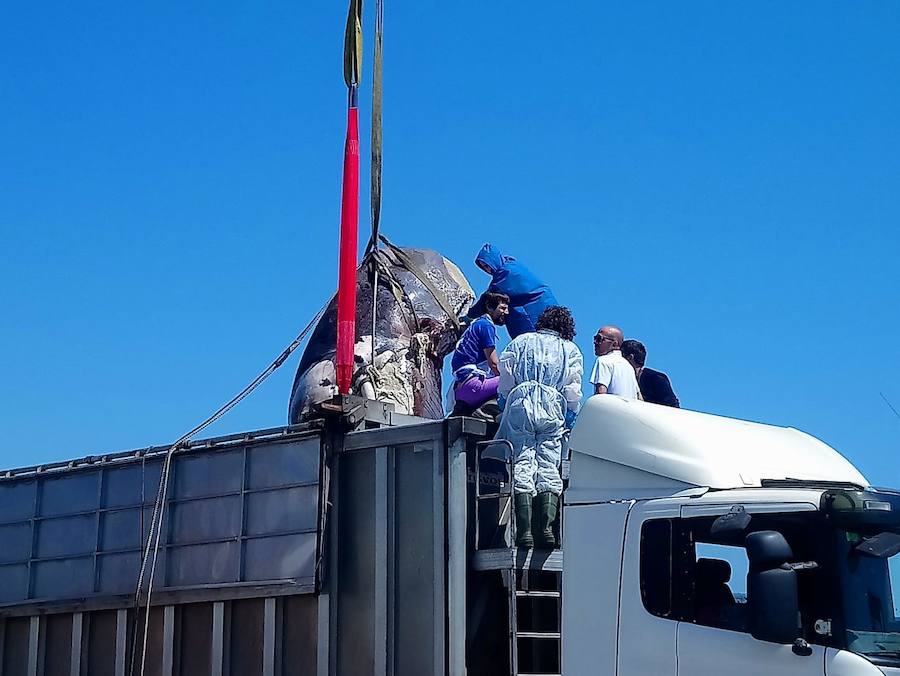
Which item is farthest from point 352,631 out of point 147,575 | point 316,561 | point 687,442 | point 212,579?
point 687,442

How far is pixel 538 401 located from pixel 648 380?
185cm

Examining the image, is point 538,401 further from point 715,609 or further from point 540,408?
point 715,609

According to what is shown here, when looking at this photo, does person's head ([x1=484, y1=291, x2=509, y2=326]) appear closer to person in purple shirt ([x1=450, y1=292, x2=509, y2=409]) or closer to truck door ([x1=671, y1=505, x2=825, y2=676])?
person in purple shirt ([x1=450, y1=292, x2=509, y2=409])

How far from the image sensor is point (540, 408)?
27.1 feet

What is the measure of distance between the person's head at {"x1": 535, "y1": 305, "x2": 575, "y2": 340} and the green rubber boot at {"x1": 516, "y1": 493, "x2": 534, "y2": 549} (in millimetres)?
1410

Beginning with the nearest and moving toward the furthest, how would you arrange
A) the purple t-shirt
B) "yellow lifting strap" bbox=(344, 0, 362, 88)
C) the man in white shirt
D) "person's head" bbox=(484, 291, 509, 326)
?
the man in white shirt
the purple t-shirt
"person's head" bbox=(484, 291, 509, 326)
"yellow lifting strap" bbox=(344, 0, 362, 88)

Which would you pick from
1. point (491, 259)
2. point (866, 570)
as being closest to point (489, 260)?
point (491, 259)

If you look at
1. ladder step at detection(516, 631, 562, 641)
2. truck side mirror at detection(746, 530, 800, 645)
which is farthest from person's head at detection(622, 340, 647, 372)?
truck side mirror at detection(746, 530, 800, 645)

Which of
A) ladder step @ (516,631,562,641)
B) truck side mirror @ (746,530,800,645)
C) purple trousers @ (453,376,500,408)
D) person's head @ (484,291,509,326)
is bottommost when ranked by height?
ladder step @ (516,631,562,641)

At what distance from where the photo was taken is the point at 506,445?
26.8 ft

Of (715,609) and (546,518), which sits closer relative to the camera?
(715,609)

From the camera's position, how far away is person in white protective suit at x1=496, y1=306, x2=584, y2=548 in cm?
788

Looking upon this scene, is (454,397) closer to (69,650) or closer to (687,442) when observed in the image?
(687,442)

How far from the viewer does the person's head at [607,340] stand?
9.54 meters
